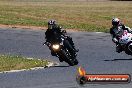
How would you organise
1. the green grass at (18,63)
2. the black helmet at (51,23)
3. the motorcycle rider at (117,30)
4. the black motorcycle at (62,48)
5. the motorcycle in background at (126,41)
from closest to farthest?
1. the black helmet at (51,23)
2. the black motorcycle at (62,48)
3. the green grass at (18,63)
4. the motorcycle in background at (126,41)
5. the motorcycle rider at (117,30)

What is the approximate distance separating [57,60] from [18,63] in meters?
2.34

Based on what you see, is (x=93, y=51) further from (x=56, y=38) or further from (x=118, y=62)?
(x=56, y=38)

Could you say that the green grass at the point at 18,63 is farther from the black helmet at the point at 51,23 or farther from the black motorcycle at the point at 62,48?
the black helmet at the point at 51,23

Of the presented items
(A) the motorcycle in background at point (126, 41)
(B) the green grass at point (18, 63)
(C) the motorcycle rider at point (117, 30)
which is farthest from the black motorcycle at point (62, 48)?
(C) the motorcycle rider at point (117, 30)

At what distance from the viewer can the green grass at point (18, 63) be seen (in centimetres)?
2309

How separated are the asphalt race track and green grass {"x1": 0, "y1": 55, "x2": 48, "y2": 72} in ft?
3.76

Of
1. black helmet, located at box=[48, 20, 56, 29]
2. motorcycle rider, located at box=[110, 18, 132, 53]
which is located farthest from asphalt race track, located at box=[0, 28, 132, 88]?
black helmet, located at box=[48, 20, 56, 29]

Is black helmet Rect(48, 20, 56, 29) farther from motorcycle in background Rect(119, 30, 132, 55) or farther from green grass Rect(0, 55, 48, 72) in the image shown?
motorcycle in background Rect(119, 30, 132, 55)

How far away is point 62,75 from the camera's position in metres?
20.4

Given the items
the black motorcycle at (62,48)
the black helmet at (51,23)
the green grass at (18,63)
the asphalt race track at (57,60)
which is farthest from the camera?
the green grass at (18,63)

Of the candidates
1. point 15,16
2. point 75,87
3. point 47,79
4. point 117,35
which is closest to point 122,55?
point 117,35

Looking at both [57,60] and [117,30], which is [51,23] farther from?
Answer: [117,30]

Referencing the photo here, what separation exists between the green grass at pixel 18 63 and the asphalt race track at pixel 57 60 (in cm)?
115

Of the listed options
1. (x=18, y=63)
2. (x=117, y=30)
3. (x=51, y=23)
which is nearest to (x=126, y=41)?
(x=117, y=30)
